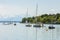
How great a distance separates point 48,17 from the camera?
2958 inches

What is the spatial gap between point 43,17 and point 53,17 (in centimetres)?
554

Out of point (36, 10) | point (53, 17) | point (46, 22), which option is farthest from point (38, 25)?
point (46, 22)

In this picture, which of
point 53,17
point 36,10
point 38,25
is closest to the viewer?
point 36,10

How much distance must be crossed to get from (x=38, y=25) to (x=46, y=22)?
26.6 meters

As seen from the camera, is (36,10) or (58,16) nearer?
(36,10)

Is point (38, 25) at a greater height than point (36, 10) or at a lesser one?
lesser

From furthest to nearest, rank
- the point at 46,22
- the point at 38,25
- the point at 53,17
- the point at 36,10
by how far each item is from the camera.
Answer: the point at 46,22
the point at 53,17
the point at 38,25
the point at 36,10

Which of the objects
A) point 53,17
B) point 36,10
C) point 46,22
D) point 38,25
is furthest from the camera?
point 46,22

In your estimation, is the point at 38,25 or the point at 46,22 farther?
the point at 46,22

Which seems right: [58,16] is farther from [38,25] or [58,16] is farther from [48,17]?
[38,25]

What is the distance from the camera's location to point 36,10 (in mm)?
46031

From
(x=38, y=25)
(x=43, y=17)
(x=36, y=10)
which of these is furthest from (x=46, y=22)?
(x=36, y=10)

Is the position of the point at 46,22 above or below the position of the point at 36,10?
below

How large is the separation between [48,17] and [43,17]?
11.6 feet
